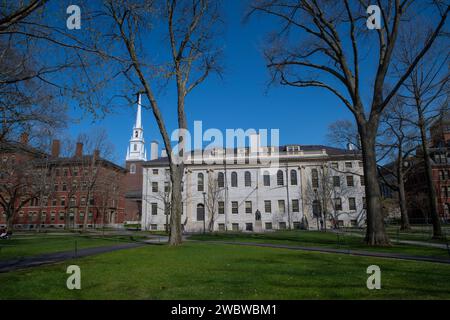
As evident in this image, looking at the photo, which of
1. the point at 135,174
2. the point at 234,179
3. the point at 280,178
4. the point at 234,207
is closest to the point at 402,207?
the point at 280,178

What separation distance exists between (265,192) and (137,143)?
78639 millimetres

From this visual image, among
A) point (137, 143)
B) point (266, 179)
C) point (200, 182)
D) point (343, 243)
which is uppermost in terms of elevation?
point (137, 143)

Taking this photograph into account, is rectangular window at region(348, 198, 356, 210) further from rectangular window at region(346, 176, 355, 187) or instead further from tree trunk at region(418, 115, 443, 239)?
tree trunk at region(418, 115, 443, 239)

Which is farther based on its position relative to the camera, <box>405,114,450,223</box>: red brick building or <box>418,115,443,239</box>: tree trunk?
<box>405,114,450,223</box>: red brick building

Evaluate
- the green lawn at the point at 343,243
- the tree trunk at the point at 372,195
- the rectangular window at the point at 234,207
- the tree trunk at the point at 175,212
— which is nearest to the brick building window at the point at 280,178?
the rectangular window at the point at 234,207

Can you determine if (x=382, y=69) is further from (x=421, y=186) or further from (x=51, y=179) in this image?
(x=421, y=186)

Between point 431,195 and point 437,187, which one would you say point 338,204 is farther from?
point 431,195

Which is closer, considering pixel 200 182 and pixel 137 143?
pixel 200 182

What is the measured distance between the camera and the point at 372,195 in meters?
16.5

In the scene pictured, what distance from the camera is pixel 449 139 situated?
2581 inches

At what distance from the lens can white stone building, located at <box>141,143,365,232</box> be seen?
48094 mm

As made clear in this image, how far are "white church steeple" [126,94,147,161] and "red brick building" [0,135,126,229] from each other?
46323 millimetres

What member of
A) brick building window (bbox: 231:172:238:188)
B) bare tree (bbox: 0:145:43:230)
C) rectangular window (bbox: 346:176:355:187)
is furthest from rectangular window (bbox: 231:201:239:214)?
bare tree (bbox: 0:145:43:230)
